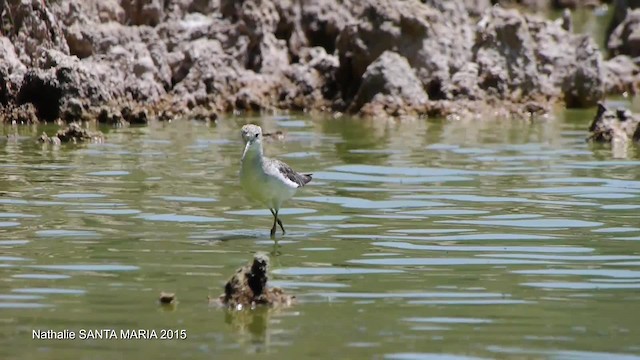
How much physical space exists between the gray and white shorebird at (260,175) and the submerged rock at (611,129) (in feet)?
32.7

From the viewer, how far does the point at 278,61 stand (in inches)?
1096

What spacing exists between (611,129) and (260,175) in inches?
413

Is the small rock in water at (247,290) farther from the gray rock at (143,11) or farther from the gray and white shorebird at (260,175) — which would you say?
the gray rock at (143,11)

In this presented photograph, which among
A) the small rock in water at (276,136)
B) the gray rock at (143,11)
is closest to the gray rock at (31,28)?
the gray rock at (143,11)

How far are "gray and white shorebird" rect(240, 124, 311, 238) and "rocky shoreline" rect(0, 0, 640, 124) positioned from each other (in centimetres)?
1048

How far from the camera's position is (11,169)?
17.0 meters

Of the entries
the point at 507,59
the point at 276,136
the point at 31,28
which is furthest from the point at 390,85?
the point at 31,28

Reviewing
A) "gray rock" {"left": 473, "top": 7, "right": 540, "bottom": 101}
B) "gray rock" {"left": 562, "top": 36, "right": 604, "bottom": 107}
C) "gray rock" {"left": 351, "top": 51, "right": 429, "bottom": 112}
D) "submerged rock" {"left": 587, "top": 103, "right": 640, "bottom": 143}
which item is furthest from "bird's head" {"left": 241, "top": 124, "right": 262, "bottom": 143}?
"gray rock" {"left": 562, "top": 36, "right": 604, "bottom": 107}

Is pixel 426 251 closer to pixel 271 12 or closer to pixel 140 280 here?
pixel 140 280

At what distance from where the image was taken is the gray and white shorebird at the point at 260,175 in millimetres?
12435

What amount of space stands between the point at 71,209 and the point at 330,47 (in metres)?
16.3

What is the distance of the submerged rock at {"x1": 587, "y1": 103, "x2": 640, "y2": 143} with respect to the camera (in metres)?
21.6

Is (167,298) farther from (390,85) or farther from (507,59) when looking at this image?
(507,59)

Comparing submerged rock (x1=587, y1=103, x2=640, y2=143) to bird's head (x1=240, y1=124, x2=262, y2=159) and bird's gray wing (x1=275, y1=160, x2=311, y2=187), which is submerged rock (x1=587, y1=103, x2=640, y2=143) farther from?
bird's head (x1=240, y1=124, x2=262, y2=159)
